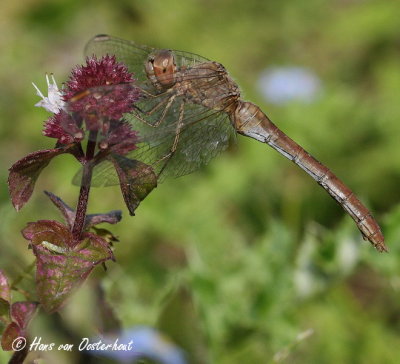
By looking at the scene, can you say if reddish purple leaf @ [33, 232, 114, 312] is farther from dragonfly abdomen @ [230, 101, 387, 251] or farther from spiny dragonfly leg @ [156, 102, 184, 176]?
dragonfly abdomen @ [230, 101, 387, 251]

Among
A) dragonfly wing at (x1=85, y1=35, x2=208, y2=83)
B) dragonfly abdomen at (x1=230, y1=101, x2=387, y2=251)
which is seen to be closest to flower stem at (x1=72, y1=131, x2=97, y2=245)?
dragonfly wing at (x1=85, y1=35, x2=208, y2=83)

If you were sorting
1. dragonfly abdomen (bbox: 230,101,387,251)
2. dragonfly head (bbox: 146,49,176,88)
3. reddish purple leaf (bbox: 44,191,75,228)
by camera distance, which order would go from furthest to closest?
dragonfly abdomen (bbox: 230,101,387,251)
dragonfly head (bbox: 146,49,176,88)
reddish purple leaf (bbox: 44,191,75,228)

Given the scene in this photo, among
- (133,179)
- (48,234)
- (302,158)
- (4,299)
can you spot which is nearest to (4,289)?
(4,299)

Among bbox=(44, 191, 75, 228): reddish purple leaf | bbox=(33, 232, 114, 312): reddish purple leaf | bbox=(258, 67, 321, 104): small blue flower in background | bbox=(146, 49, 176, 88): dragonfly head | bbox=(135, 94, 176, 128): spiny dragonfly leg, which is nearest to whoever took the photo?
bbox=(33, 232, 114, 312): reddish purple leaf

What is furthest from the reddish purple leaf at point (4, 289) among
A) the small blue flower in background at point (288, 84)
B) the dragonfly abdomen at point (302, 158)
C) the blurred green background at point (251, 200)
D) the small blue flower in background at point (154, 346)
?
the small blue flower in background at point (288, 84)

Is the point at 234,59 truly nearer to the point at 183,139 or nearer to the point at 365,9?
the point at 365,9

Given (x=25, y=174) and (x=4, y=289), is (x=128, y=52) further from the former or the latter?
(x=4, y=289)

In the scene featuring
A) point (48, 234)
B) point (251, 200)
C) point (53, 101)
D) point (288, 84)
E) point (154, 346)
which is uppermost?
point (288, 84)
